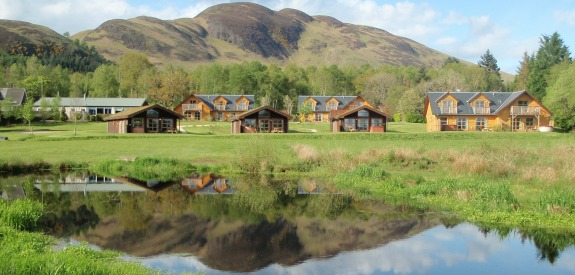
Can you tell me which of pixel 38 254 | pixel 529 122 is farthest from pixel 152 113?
pixel 38 254

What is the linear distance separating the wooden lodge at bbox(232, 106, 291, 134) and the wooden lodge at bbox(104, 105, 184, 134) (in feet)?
24.9

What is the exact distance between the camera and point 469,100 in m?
70.7

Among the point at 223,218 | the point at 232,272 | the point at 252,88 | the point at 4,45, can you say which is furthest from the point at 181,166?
the point at 4,45

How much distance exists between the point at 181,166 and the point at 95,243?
1883 centimetres

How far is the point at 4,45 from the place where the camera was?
195000 millimetres

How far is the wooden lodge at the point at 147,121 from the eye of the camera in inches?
2406

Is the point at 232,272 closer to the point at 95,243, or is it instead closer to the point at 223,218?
the point at 95,243

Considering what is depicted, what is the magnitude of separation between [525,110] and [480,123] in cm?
585

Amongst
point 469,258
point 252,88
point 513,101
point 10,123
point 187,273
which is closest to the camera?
point 187,273

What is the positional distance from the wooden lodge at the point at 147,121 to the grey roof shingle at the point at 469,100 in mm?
33707

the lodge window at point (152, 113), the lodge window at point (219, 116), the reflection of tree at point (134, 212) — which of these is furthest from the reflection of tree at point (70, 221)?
the lodge window at point (219, 116)

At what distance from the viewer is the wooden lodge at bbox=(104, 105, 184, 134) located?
6112 cm

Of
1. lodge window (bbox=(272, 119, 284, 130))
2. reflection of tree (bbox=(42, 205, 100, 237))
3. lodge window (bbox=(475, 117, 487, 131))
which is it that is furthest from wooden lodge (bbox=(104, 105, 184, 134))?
reflection of tree (bbox=(42, 205, 100, 237))

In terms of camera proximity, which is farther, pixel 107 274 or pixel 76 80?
pixel 76 80
